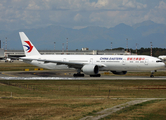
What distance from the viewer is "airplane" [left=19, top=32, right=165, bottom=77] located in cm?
5806

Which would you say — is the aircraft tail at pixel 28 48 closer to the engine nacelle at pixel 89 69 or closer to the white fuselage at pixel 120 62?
the white fuselage at pixel 120 62

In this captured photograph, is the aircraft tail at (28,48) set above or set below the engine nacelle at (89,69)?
above

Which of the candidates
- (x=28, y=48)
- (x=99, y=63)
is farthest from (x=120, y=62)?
(x=28, y=48)

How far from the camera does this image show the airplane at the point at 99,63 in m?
58.1

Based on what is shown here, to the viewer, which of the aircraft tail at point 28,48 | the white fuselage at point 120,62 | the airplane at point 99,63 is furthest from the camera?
the aircraft tail at point 28,48

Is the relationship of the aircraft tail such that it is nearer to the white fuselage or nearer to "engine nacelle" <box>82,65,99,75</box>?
the white fuselage

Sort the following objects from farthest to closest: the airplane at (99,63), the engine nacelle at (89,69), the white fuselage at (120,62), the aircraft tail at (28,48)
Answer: the aircraft tail at (28,48), the engine nacelle at (89,69), the airplane at (99,63), the white fuselage at (120,62)

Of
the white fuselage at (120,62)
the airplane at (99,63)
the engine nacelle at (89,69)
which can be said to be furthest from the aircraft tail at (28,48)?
the engine nacelle at (89,69)

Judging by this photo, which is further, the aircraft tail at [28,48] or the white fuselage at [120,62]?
the aircraft tail at [28,48]

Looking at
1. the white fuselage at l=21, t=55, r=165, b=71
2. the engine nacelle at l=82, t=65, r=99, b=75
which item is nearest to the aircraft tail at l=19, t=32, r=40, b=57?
the white fuselage at l=21, t=55, r=165, b=71

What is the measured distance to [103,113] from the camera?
21.9 meters

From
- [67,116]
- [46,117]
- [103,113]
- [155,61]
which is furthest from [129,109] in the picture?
[155,61]

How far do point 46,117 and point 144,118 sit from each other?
22.9 feet

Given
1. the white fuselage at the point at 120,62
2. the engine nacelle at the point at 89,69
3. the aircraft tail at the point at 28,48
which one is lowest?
the engine nacelle at the point at 89,69
